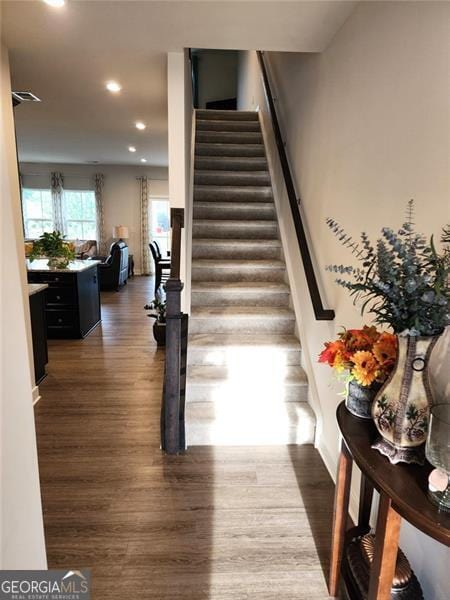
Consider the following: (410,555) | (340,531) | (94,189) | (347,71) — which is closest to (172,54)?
(347,71)

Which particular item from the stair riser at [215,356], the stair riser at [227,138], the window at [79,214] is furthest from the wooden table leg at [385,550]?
the window at [79,214]

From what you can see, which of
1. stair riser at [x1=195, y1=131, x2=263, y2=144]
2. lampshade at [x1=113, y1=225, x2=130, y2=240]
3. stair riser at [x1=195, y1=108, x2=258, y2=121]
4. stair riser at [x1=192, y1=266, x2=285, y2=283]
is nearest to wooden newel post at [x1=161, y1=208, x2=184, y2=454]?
stair riser at [x1=192, y1=266, x2=285, y2=283]

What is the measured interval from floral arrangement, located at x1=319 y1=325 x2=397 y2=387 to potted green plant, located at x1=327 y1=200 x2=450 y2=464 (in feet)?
0.18

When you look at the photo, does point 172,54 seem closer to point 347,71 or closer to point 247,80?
point 347,71

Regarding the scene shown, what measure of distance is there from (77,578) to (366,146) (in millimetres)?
2244

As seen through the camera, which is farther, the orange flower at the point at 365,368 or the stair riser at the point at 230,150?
the stair riser at the point at 230,150

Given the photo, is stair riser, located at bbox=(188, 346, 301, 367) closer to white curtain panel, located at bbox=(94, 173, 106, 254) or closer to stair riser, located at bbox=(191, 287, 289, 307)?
stair riser, located at bbox=(191, 287, 289, 307)

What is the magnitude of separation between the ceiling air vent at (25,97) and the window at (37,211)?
245 inches

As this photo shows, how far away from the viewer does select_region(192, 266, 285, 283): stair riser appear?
3.56m

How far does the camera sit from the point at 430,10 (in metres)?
1.28

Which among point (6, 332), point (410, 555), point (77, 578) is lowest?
point (77, 578)

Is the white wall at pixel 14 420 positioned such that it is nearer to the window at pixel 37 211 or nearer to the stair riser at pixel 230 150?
the stair riser at pixel 230 150

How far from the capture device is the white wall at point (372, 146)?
126 cm

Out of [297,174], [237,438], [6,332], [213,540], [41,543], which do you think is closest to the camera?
[6,332]
